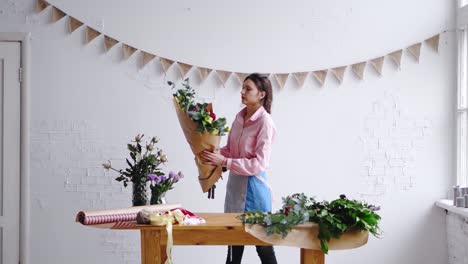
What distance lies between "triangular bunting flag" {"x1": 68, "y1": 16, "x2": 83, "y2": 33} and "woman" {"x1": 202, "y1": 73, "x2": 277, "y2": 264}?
1.63 m

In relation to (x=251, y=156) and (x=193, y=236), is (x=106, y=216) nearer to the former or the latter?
(x=193, y=236)

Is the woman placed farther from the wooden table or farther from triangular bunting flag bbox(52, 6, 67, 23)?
triangular bunting flag bbox(52, 6, 67, 23)

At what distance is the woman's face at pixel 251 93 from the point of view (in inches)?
147

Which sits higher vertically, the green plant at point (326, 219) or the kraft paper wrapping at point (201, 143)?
the kraft paper wrapping at point (201, 143)

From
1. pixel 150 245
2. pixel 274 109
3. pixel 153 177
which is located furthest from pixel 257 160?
pixel 274 109

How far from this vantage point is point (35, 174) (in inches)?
189

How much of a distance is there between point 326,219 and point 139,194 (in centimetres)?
102

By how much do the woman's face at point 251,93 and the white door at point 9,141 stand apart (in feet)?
6.24

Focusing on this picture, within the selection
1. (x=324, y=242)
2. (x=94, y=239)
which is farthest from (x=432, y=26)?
(x=94, y=239)

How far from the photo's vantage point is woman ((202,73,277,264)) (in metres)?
3.60

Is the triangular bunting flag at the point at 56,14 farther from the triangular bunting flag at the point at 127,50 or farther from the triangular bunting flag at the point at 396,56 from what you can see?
the triangular bunting flag at the point at 396,56

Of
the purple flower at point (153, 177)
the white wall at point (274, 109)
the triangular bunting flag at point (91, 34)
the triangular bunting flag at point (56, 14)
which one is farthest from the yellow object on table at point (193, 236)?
the triangular bunting flag at point (56, 14)

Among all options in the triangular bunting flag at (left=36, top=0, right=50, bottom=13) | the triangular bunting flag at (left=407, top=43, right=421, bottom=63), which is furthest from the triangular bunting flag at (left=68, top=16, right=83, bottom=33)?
the triangular bunting flag at (left=407, top=43, right=421, bottom=63)

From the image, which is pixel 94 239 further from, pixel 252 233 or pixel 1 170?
pixel 252 233
